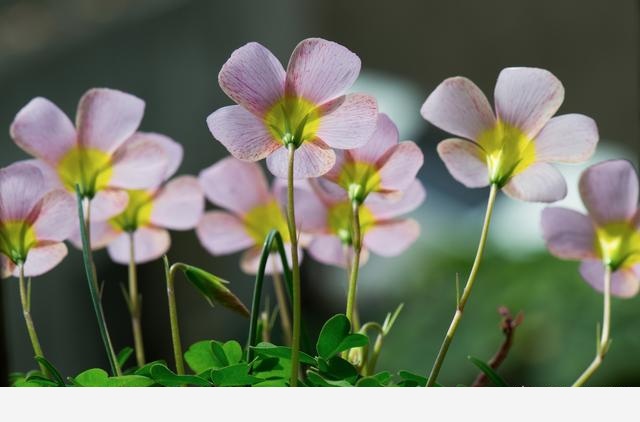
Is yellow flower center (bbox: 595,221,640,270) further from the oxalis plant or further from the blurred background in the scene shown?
the blurred background

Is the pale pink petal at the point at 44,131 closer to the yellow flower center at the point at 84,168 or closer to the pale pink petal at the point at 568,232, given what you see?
the yellow flower center at the point at 84,168

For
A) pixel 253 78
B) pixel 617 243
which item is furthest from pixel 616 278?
pixel 253 78

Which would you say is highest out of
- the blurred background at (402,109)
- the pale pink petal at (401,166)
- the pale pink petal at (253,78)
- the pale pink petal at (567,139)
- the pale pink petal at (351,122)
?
the pale pink petal at (253,78)

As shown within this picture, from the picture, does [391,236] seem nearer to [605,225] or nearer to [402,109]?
[605,225]

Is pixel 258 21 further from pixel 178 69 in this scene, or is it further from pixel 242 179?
pixel 242 179

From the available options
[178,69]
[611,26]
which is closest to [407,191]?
[178,69]

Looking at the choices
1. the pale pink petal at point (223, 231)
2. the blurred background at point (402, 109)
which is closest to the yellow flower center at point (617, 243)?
Answer: the pale pink petal at point (223, 231)

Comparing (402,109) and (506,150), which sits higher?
(506,150)
